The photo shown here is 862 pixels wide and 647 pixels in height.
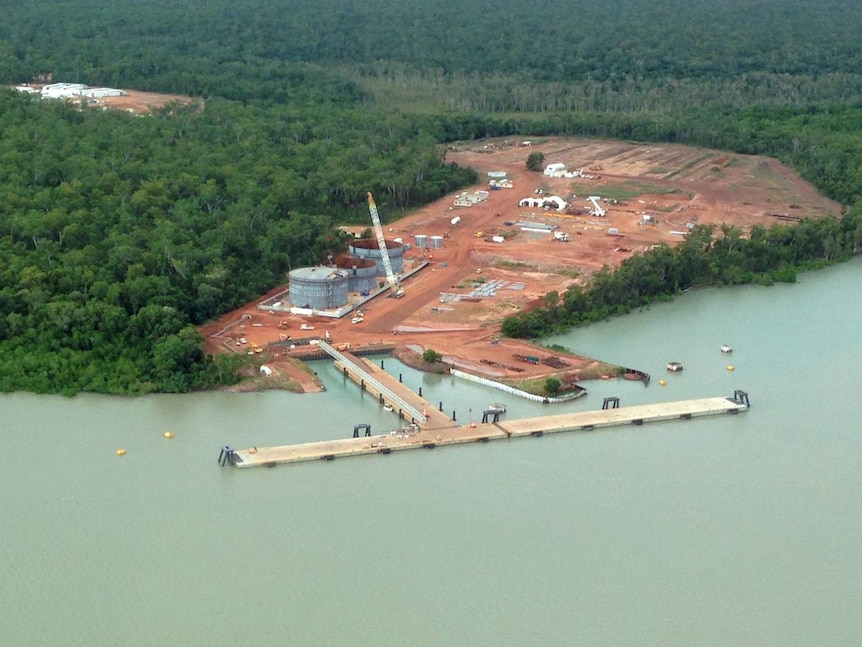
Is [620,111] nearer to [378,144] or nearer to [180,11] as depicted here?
[378,144]

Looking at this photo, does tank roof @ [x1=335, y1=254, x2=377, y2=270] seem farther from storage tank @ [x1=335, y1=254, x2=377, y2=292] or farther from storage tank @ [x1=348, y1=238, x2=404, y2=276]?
storage tank @ [x1=348, y1=238, x2=404, y2=276]

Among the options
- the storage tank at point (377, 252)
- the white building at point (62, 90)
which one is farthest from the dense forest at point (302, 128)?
the white building at point (62, 90)

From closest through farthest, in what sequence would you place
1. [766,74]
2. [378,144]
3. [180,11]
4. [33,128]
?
[33,128] → [378,144] → [766,74] → [180,11]

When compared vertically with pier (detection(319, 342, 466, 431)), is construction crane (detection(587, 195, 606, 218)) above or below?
above

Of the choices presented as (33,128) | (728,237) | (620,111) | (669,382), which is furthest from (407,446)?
(620,111)

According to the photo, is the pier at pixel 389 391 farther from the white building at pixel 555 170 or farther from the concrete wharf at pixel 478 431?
the white building at pixel 555 170

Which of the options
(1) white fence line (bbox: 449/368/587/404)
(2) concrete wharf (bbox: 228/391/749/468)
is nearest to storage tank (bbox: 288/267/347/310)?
(1) white fence line (bbox: 449/368/587/404)
